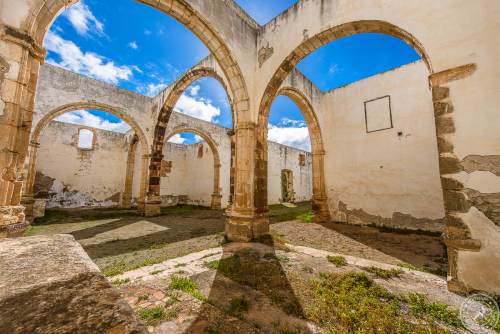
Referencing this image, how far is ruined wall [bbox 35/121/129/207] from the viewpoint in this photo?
36.7 feet

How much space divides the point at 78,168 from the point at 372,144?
14.6 metres

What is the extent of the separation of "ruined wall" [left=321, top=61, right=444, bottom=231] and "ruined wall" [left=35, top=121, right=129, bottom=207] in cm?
1250

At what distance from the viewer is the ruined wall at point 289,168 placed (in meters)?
14.8

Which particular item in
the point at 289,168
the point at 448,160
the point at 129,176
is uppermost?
the point at 289,168

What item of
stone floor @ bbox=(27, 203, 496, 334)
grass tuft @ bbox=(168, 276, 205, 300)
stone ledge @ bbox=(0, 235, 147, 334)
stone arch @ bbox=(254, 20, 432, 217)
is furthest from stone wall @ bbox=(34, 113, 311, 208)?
stone ledge @ bbox=(0, 235, 147, 334)

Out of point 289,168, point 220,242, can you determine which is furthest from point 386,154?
point 289,168

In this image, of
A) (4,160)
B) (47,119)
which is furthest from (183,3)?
(47,119)

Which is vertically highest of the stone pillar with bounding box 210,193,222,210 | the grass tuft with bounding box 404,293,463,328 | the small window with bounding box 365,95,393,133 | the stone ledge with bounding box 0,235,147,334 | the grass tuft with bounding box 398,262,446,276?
the small window with bounding box 365,95,393,133

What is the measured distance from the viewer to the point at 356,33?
417 centimetres

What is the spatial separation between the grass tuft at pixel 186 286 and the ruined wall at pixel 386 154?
6.03m

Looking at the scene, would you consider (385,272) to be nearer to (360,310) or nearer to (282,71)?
(360,310)

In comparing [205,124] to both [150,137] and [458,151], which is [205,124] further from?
[458,151]

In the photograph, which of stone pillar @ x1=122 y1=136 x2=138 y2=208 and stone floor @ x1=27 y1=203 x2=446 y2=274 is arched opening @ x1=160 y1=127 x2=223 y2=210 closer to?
stone pillar @ x1=122 y1=136 x2=138 y2=208

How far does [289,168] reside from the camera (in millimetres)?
16609
